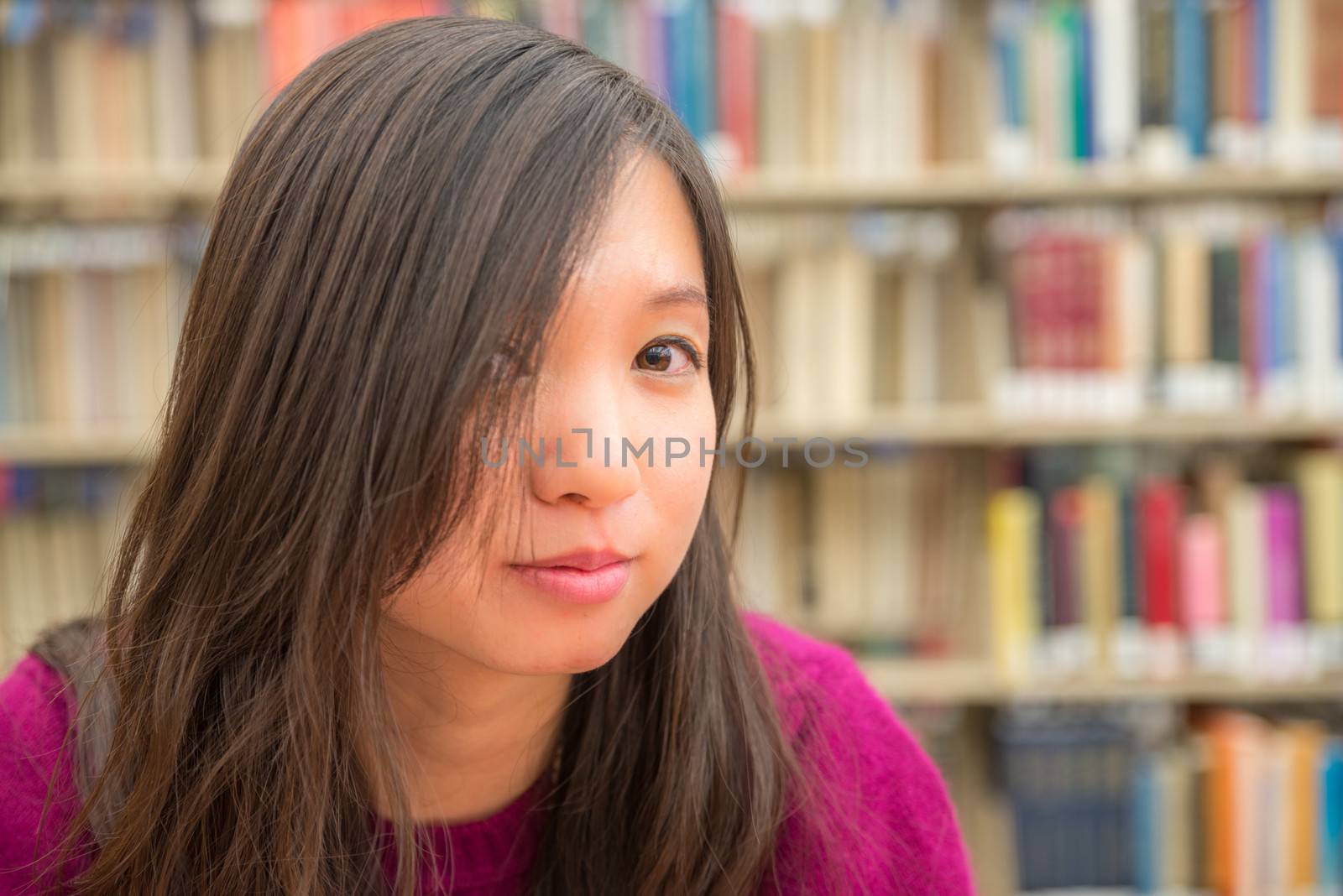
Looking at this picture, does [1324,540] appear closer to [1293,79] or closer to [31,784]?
[1293,79]

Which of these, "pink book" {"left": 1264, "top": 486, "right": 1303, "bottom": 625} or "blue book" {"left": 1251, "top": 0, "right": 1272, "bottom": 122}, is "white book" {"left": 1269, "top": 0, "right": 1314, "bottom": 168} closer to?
"blue book" {"left": 1251, "top": 0, "right": 1272, "bottom": 122}

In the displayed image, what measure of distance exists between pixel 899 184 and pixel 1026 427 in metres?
0.46

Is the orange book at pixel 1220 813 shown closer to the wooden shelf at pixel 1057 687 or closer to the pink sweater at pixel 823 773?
the wooden shelf at pixel 1057 687

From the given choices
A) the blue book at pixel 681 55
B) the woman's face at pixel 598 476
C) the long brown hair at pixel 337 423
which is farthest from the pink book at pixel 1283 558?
the woman's face at pixel 598 476

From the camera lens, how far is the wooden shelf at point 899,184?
6.21 ft

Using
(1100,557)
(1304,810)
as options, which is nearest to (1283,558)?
Result: (1100,557)

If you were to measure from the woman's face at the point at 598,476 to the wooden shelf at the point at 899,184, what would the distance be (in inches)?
50.7

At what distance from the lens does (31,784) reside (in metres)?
0.70

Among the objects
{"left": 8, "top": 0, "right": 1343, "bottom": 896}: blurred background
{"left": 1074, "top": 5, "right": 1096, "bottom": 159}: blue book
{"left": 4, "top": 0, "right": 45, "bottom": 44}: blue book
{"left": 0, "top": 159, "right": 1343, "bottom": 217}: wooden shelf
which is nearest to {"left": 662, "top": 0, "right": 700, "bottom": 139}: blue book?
{"left": 8, "top": 0, "right": 1343, "bottom": 896}: blurred background

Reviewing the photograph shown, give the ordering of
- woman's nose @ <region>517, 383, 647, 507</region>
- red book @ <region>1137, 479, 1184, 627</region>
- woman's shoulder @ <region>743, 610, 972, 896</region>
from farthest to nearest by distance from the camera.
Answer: red book @ <region>1137, 479, 1184, 627</region>, woman's shoulder @ <region>743, 610, 972, 896</region>, woman's nose @ <region>517, 383, 647, 507</region>

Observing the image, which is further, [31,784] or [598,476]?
[31,784]

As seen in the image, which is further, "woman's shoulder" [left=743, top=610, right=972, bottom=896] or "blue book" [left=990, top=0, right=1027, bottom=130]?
"blue book" [left=990, top=0, right=1027, bottom=130]

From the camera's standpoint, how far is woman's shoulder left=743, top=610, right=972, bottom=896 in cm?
79

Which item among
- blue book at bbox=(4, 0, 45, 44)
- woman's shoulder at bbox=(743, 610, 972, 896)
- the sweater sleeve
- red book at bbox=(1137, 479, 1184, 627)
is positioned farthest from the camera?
red book at bbox=(1137, 479, 1184, 627)
